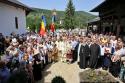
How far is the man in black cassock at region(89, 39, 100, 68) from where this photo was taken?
1806 centimetres

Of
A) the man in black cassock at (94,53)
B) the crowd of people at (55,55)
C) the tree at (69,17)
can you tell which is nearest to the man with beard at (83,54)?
the crowd of people at (55,55)

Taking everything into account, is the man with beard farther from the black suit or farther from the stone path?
the stone path

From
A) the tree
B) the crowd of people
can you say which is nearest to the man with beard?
the crowd of people

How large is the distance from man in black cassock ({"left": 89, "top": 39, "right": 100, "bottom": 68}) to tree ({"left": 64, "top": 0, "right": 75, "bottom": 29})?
269 ft

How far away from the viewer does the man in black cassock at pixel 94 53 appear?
1806 cm

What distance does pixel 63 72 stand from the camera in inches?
695

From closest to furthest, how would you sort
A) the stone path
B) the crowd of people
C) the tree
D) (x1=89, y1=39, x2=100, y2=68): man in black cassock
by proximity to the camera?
the crowd of people, the stone path, (x1=89, y1=39, x2=100, y2=68): man in black cassock, the tree

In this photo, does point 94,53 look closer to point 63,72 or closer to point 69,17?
point 63,72

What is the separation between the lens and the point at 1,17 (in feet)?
87.8

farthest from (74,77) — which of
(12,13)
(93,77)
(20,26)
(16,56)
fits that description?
(20,26)

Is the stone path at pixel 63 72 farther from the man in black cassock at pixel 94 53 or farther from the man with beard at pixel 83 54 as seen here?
the man in black cassock at pixel 94 53

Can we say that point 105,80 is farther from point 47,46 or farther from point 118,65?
point 47,46

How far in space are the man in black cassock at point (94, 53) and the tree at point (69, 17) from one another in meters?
81.9

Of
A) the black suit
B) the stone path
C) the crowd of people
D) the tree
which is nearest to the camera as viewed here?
the crowd of people
